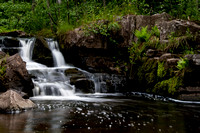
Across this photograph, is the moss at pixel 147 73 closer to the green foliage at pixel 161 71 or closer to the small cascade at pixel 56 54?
the green foliage at pixel 161 71

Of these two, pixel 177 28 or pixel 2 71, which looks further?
pixel 177 28

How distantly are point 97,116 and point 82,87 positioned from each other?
5.16 metres

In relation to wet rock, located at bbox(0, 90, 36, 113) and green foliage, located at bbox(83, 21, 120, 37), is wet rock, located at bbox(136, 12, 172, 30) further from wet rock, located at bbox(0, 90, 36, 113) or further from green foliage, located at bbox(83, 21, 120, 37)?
wet rock, located at bbox(0, 90, 36, 113)

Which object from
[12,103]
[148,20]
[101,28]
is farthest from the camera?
[148,20]

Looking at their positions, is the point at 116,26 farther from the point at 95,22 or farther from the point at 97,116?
the point at 97,116

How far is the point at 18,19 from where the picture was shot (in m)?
19.2

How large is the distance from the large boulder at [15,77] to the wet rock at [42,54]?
4.06 metres

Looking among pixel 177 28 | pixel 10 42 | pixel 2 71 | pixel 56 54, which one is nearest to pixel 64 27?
pixel 56 54

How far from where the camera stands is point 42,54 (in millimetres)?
13500

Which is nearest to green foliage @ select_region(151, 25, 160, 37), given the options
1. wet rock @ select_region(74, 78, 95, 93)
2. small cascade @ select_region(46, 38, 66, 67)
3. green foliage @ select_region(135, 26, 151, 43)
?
green foliage @ select_region(135, 26, 151, 43)

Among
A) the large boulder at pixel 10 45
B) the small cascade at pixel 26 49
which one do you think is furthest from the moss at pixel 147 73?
the large boulder at pixel 10 45

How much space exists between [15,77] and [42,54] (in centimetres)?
484

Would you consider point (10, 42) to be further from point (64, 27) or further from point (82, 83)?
point (82, 83)

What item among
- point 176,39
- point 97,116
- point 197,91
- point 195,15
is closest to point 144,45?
point 176,39
